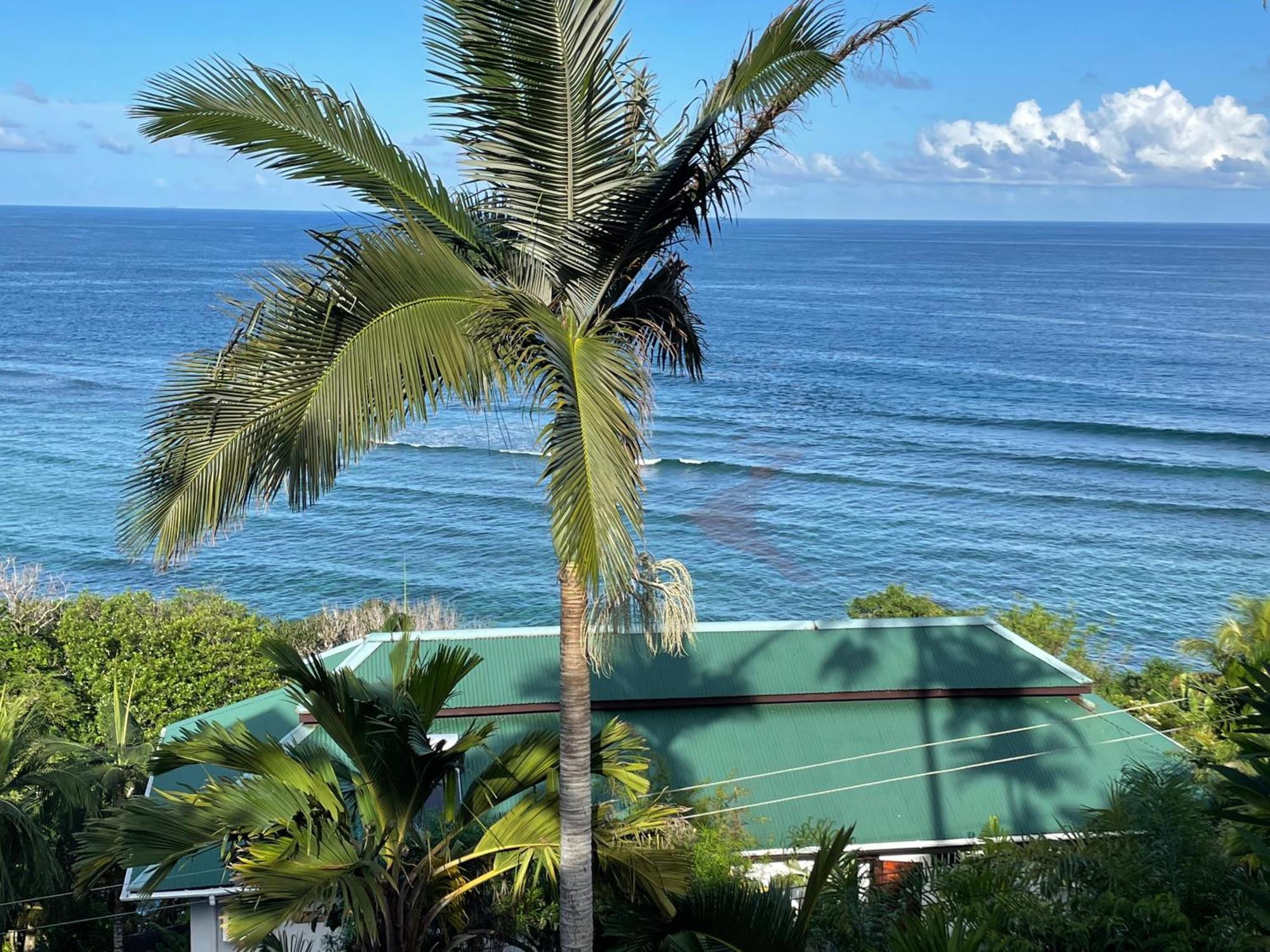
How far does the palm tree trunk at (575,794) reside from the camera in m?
6.22

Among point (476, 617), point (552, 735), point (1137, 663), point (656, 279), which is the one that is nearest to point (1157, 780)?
point (552, 735)

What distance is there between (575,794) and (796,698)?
8.13 meters

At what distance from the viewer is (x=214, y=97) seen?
5508 millimetres

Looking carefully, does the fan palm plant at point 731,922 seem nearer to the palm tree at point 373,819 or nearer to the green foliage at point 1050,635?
the palm tree at point 373,819

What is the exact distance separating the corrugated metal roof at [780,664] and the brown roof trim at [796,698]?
0.15ft

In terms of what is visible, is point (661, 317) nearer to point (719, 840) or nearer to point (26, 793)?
point (719, 840)

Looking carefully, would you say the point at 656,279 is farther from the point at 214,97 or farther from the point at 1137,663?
the point at 1137,663

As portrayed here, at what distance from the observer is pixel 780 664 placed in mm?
14602

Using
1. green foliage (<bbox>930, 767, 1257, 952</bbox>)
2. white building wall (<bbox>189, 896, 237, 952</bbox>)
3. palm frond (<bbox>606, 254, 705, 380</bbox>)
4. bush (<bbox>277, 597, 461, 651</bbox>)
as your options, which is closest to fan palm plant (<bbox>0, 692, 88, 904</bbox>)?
white building wall (<bbox>189, 896, 237, 952</bbox>)

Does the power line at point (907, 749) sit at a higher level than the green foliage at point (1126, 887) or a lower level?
lower

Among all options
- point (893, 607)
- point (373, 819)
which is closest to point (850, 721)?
point (373, 819)

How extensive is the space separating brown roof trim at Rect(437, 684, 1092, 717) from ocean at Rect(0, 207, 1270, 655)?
11.3 metres

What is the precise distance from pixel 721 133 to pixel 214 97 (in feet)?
7.92

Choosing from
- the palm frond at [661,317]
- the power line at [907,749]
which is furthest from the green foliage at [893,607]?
the palm frond at [661,317]
